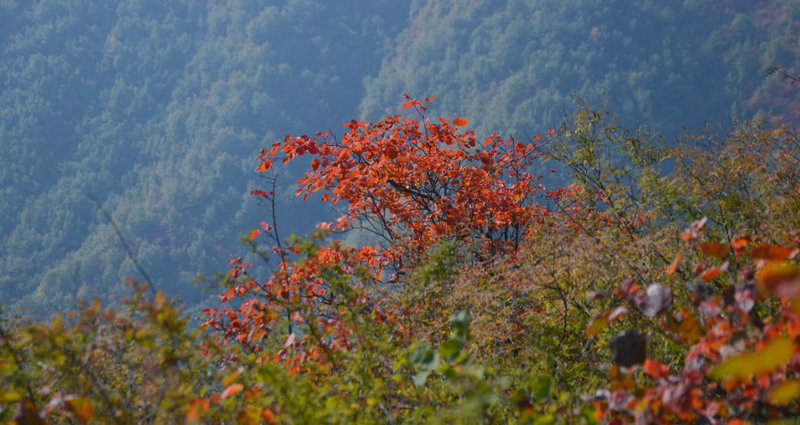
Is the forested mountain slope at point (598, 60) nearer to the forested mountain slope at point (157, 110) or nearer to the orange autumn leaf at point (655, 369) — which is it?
the forested mountain slope at point (157, 110)

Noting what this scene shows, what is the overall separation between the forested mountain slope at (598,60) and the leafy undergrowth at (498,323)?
56.1 meters

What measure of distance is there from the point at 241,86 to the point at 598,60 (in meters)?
65.9

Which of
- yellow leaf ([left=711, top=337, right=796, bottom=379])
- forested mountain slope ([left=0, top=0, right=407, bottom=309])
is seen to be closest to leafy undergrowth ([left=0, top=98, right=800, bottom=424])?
yellow leaf ([left=711, top=337, right=796, bottom=379])

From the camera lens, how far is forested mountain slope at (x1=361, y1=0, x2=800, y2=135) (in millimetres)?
72938

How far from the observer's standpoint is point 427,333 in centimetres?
323

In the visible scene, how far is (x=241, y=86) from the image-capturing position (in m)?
122

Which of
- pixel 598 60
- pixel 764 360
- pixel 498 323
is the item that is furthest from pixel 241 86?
pixel 764 360

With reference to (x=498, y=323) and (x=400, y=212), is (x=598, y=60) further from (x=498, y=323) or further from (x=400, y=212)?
(x=498, y=323)

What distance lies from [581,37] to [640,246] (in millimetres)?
100505

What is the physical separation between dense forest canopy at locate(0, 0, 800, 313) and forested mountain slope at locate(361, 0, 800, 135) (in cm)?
32

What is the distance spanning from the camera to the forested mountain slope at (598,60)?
72.9 metres

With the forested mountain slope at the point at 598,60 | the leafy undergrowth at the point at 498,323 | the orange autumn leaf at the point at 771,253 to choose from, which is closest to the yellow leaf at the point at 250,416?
the leafy undergrowth at the point at 498,323

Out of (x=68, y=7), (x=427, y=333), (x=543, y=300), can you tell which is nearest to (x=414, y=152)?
(x=543, y=300)

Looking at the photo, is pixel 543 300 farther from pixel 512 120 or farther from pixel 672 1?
pixel 672 1
